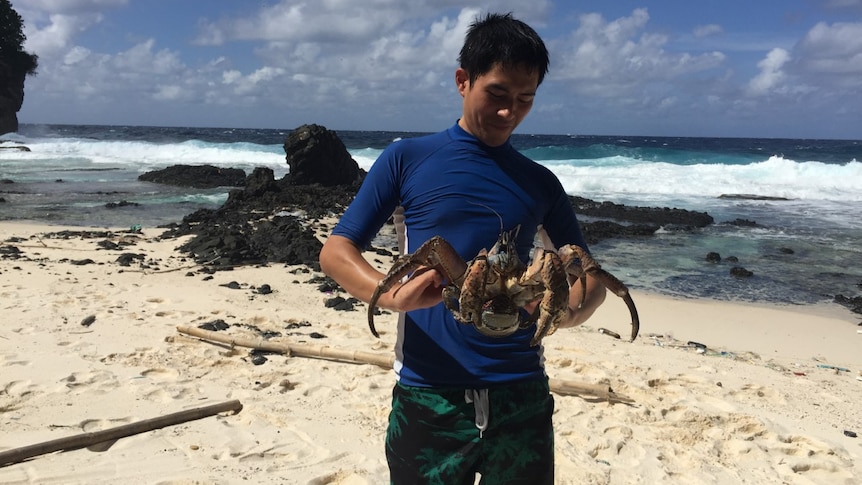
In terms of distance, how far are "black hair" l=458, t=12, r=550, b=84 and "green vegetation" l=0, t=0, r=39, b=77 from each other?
2389 inches

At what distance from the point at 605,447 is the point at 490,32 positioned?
12.5 ft

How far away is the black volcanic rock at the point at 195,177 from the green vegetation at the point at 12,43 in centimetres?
3151

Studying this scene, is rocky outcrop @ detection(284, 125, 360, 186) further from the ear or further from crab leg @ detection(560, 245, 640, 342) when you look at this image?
crab leg @ detection(560, 245, 640, 342)

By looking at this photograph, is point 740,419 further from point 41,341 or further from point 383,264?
point 383,264

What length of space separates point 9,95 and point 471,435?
64003 mm

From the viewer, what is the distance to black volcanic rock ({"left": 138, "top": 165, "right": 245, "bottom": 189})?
29.2m

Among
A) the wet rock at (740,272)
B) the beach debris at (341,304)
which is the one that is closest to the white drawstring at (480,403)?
the beach debris at (341,304)

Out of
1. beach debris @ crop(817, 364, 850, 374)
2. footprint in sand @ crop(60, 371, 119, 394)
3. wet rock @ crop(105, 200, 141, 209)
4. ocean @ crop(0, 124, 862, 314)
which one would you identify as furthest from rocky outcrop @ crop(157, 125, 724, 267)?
beach debris @ crop(817, 364, 850, 374)

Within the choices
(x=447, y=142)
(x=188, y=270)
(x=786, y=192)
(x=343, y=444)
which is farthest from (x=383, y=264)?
(x=786, y=192)

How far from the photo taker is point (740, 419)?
5.59 meters

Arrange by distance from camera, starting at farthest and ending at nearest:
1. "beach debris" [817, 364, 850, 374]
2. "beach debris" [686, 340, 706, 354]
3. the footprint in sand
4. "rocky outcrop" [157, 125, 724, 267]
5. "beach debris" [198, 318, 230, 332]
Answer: "rocky outcrop" [157, 125, 724, 267]
"beach debris" [686, 340, 706, 354]
"beach debris" [817, 364, 850, 374]
"beach debris" [198, 318, 230, 332]
the footprint in sand

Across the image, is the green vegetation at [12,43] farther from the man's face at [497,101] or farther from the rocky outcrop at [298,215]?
the man's face at [497,101]

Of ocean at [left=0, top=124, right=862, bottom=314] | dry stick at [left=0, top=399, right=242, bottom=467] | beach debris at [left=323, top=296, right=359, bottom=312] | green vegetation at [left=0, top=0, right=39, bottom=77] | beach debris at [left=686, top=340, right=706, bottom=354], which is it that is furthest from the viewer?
green vegetation at [left=0, top=0, right=39, bottom=77]

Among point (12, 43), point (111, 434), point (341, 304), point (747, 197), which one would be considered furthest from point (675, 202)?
point (12, 43)
